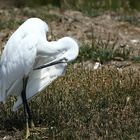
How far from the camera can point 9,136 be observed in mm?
9078

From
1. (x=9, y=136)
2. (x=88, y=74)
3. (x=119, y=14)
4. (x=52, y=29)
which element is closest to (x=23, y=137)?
(x=9, y=136)

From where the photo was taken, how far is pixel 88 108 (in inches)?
364

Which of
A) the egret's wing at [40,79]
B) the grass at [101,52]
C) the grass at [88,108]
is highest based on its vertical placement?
the egret's wing at [40,79]

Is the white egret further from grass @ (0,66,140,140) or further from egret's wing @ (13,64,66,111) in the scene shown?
grass @ (0,66,140,140)

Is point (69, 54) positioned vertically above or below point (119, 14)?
above

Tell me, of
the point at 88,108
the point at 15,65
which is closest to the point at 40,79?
the point at 15,65

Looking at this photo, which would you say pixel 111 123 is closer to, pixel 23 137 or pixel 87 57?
pixel 23 137

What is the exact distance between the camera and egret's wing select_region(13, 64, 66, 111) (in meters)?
9.05

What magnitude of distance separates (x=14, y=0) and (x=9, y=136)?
13.4 m

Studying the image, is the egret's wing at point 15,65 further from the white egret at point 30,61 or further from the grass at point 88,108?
the grass at point 88,108

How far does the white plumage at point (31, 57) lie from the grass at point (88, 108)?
41 centimetres

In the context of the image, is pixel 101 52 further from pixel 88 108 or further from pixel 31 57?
pixel 31 57

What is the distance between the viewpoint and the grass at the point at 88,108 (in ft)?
27.8

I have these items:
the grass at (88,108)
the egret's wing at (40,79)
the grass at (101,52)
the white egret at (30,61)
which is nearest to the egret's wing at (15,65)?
the white egret at (30,61)
